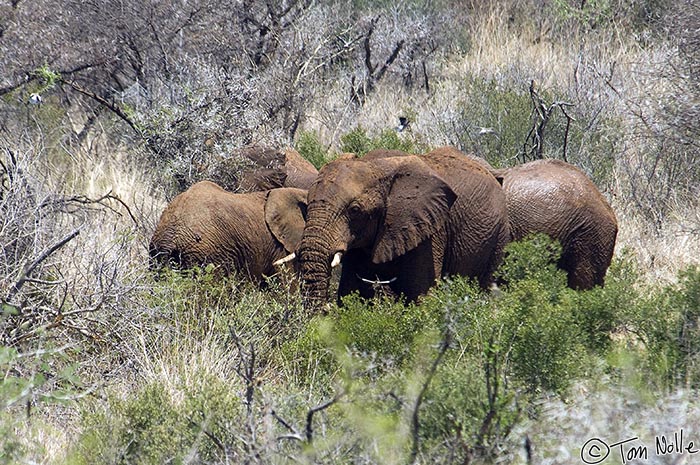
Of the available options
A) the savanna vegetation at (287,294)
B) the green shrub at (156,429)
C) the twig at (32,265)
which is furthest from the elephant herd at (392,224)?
the green shrub at (156,429)

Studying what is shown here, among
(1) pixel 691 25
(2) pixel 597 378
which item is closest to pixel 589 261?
(1) pixel 691 25

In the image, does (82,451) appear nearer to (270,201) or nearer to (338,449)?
(338,449)

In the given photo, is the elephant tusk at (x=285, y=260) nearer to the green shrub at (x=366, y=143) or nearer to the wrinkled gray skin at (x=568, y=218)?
the wrinkled gray skin at (x=568, y=218)

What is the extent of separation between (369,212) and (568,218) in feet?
5.92

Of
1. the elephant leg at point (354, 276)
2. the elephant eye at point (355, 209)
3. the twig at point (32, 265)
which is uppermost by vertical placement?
the twig at point (32, 265)

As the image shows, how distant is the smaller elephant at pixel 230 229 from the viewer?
873cm

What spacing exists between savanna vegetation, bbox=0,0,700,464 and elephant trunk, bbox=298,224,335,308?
5.4 inches

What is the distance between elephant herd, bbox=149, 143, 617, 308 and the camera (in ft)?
27.8

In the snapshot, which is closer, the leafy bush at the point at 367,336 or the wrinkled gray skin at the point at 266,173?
the leafy bush at the point at 367,336

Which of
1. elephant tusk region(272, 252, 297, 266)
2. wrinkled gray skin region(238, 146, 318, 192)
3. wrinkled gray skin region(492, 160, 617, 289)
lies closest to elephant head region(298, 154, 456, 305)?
elephant tusk region(272, 252, 297, 266)

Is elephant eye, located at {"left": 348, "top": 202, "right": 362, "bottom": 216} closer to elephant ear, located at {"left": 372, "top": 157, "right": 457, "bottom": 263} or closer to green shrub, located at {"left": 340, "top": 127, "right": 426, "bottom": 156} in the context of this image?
elephant ear, located at {"left": 372, "top": 157, "right": 457, "bottom": 263}

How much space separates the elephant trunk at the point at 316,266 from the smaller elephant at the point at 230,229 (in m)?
0.67

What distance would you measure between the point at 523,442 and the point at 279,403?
142 cm

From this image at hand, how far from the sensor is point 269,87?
13.1m
